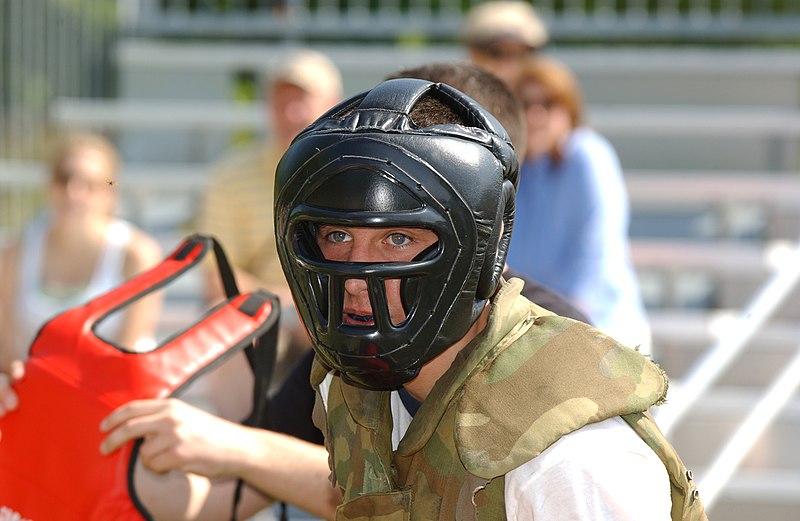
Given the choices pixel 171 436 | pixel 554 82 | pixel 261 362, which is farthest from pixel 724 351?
pixel 171 436

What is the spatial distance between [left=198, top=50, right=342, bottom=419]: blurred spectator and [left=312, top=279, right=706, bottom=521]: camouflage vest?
2207 millimetres

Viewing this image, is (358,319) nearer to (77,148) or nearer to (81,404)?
(81,404)

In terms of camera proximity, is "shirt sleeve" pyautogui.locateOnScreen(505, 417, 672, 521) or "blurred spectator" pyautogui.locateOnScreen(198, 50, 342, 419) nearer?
"shirt sleeve" pyautogui.locateOnScreen(505, 417, 672, 521)

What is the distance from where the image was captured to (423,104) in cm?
155

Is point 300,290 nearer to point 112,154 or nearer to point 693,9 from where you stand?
point 112,154

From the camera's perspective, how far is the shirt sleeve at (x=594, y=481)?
4.15 feet

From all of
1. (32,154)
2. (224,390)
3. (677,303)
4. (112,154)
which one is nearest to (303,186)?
(224,390)

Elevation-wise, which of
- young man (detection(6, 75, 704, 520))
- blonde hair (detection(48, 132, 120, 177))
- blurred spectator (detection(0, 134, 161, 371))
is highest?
young man (detection(6, 75, 704, 520))

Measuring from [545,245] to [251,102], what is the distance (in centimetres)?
408

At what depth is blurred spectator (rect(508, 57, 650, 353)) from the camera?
12.5 feet

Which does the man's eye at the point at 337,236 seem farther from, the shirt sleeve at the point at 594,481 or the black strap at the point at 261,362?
the black strap at the point at 261,362

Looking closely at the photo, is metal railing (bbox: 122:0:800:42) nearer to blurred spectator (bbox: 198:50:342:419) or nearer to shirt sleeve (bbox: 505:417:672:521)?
blurred spectator (bbox: 198:50:342:419)

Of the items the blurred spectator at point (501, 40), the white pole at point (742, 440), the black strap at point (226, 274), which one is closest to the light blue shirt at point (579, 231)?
the blurred spectator at point (501, 40)

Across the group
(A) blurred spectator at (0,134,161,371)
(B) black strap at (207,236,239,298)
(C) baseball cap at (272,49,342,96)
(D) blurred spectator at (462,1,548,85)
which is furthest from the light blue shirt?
(B) black strap at (207,236,239,298)
